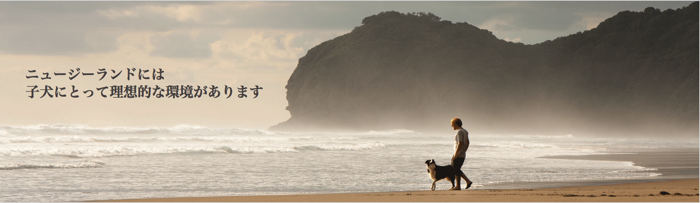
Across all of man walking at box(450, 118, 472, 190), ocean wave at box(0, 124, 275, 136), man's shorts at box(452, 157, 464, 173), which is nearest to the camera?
man walking at box(450, 118, 472, 190)

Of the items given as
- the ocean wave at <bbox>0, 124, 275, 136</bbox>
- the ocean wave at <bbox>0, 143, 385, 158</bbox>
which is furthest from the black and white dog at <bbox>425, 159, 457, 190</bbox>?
the ocean wave at <bbox>0, 124, 275, 136</bbox>

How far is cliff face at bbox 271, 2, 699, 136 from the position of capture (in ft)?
258

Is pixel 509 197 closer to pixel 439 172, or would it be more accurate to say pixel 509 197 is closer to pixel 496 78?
pixel 439 172

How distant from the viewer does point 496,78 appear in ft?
277

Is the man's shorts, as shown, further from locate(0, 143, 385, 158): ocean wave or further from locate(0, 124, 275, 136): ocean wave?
locate(0, 124, 275, 136): ocean wave

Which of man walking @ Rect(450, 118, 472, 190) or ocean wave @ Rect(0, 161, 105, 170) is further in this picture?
ocean wave @ Rect(0, 161, 105, 170)

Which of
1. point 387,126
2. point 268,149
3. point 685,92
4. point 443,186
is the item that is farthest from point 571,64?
point 443,186

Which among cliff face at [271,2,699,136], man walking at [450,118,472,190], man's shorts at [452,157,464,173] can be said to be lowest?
man's shorts at [452,157,464,173]

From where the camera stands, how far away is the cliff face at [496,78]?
78.7 m

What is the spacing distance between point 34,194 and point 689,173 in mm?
13591

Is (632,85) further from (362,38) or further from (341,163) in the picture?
(341,163)

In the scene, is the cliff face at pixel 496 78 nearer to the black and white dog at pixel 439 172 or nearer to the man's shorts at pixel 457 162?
the black and white dog at pixel 439 172

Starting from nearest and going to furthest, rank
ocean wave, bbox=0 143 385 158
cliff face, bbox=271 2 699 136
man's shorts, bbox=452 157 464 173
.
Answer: man's shorts, bbox=452 157 464 173 < ocean wave, bbox=0 143 385 158 < cliff face, bbox=271 2 699 136

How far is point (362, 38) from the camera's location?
9031 centimetres
